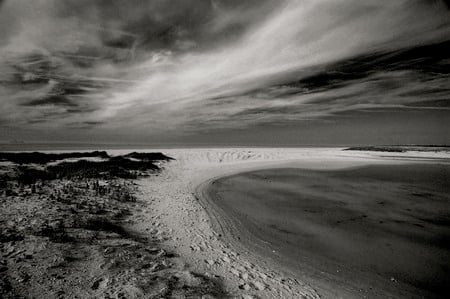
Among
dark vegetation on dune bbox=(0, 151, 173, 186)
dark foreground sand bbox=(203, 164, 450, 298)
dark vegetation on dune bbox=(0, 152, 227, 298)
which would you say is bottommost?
dark foreground sand bbox=(203, 164, 450, 298)

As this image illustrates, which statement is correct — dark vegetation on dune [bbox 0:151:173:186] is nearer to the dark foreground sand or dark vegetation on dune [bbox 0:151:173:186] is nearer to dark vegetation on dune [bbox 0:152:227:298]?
dark vegetation on dune [bbox 0:152:227:298]

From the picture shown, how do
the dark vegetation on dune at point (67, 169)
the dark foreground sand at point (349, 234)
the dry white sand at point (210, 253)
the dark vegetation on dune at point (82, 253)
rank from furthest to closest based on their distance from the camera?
the dark vegetation on dune at point (67, 169) → the dark foreground sand at point (349, 234) → the dry white sand at point (210, 253) → the dark vegetation on dune at point (82, 253)

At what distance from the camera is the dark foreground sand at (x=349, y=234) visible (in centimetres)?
515

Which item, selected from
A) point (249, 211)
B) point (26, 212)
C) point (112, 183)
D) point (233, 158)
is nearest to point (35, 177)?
point (112, 183)

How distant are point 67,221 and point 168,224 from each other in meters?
3.02

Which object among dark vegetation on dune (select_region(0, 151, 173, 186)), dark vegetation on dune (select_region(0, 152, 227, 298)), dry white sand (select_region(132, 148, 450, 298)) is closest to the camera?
dark vegetation on dune (select_region(0, 152, 227, 298))

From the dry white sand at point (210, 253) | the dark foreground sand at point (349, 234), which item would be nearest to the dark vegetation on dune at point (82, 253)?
the dry white sand at point (210, 253)

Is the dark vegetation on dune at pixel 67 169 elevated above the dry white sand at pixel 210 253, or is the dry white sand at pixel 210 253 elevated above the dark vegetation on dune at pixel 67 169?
the dark vegetation on dune at pixel 67 169

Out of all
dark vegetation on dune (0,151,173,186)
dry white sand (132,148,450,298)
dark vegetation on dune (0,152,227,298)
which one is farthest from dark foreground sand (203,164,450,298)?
dark vegetation on dune (0,151,173,186)

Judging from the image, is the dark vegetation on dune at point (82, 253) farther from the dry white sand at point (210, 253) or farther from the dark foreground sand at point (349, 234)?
the dark foreground sand at point (349, 234)

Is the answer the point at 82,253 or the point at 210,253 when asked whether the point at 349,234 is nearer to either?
the point at 210,253

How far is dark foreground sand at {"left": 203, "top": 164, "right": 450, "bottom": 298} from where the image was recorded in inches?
203

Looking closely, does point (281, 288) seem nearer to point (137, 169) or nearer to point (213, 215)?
point (213, 215)

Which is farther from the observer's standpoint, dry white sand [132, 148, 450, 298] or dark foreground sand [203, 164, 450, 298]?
dark foreground sand [203, 164, 450, 298]
